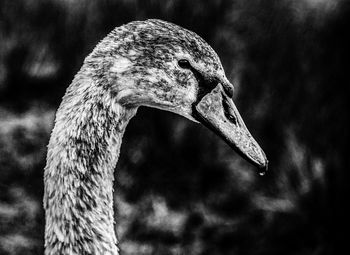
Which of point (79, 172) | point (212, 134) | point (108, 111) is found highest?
point (108, 111)

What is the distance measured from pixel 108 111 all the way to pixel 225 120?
307mm

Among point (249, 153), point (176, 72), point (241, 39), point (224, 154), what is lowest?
point (224, 154)

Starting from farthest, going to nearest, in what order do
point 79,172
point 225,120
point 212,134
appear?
point 212,134 < point 225,120 < point 79,172

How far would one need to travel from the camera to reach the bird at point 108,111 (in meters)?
1.83

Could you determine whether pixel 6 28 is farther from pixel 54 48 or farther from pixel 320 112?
pixel 320 112

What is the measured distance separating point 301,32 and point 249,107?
390 mm

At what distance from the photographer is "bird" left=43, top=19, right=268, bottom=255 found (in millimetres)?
1833

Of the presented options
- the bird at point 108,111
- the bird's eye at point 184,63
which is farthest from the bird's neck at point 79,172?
the bird's eye at point 184,63

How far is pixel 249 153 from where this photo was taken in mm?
1920

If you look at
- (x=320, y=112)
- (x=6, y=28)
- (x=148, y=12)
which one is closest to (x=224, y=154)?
(x=320, y=112)

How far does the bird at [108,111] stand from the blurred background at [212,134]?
129 centimetres

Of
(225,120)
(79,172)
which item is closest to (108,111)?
(79,172)

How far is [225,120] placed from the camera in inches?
77.5

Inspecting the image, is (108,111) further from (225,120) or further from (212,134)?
(212,134)
